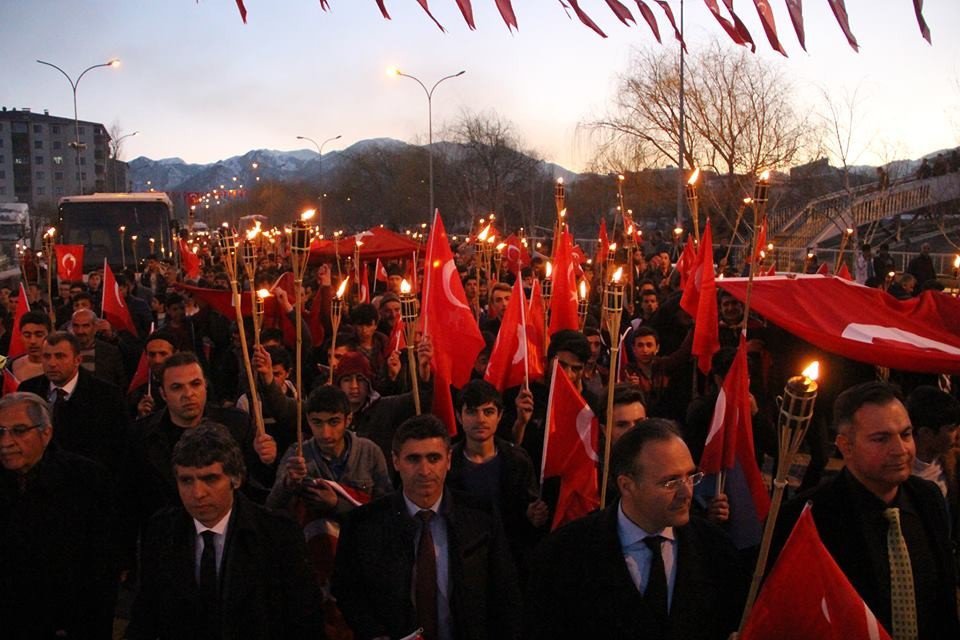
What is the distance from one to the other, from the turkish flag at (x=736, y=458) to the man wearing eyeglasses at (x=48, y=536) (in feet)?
8.97

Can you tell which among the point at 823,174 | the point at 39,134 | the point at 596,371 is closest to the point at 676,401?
the point at 596,371

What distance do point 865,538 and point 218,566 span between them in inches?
87.0

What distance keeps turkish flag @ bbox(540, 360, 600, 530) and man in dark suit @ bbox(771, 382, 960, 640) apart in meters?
1.42

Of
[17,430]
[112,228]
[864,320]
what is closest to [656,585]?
[17,430]

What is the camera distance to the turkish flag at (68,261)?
13.3 meters

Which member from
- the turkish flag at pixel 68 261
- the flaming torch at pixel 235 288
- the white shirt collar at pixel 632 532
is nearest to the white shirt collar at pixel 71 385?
the flaming torch at pixel 235 288

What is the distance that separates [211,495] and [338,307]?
393 cm

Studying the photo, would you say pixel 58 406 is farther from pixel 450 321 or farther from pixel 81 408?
pixel 450 321

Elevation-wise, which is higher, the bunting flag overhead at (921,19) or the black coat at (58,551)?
the bunting flag overhead at (921,19)

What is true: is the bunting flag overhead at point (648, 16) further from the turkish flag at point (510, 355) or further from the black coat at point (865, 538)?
the turkish flag at point (510, 355)

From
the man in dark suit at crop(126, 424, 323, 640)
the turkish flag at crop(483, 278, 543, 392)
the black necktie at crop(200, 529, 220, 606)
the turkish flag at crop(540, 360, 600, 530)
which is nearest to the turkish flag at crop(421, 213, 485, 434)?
the turkish flag at crop(483, 278, 543, 392)

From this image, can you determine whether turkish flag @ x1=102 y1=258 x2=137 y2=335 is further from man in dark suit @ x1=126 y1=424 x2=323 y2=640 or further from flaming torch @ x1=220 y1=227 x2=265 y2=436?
man in dark suit @ x1=126 y1=424 x2=323 y2=640

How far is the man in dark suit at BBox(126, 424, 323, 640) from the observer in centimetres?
328

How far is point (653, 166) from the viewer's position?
31.8 metres
